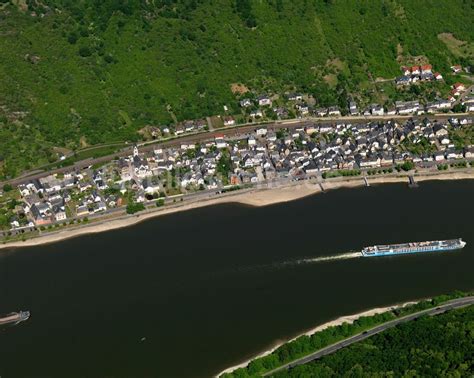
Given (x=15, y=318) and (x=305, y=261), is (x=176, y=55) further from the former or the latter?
(x=15, y=318)

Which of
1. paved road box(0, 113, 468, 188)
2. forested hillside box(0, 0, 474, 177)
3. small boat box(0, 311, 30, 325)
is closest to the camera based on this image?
small boat box(0, 311, 30, 325)

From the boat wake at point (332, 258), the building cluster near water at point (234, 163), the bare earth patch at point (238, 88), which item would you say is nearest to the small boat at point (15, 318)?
the building cluster near water at point (234, 163)

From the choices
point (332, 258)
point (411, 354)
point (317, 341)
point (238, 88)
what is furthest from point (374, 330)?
point (238, 88)

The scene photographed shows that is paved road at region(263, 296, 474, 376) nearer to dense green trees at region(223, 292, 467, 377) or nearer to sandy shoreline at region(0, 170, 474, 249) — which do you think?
dense green trees at region(223, 292, 467, 377)

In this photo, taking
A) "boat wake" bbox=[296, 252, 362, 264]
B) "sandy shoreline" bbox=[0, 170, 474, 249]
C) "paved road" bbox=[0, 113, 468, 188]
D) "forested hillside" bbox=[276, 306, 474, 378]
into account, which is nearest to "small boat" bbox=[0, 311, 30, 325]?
"sandy shoreline" bbox=[0, 170, 474, 249]

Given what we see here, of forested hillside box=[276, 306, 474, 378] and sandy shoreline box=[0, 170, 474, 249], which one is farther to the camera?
sandy shoreline box=[0, 170, 474, 249]
